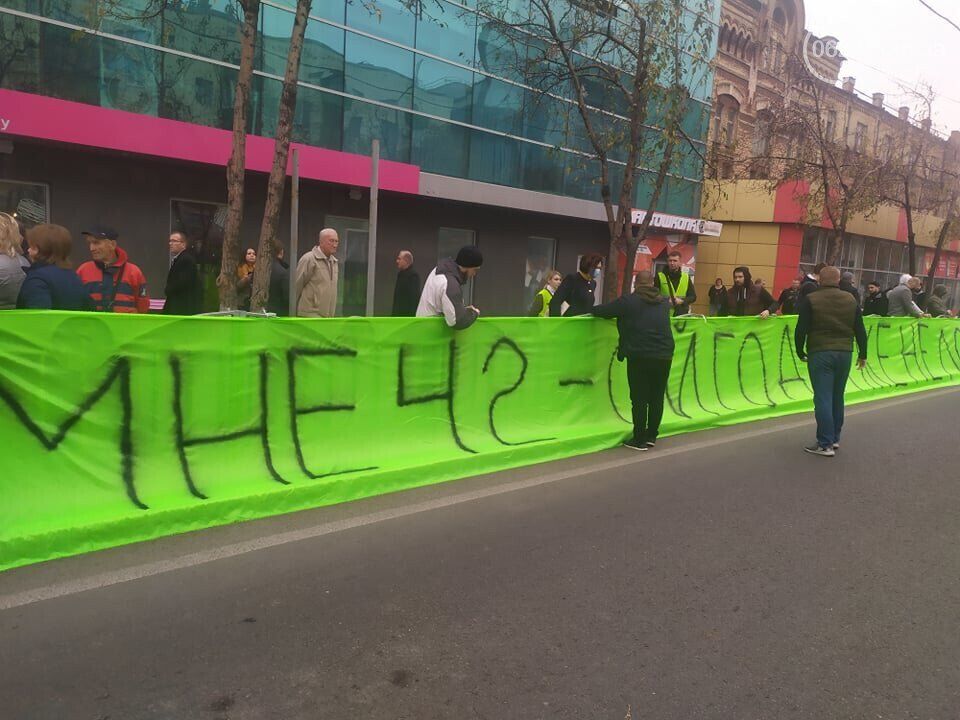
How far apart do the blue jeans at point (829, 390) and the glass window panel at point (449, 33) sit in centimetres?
1041

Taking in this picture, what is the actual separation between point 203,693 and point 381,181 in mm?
11596

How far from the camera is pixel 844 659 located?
10.3ft

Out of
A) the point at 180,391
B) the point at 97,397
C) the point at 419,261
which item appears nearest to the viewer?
the point at 97,397

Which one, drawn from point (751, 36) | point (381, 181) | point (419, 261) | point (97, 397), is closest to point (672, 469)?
Answer: point (97, 397)

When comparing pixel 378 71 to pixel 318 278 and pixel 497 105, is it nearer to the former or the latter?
pixel 497 105

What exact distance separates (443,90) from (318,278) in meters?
8.37

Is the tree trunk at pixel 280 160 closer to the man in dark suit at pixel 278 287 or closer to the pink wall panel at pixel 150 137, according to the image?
the man in dark suit at pixel 278 287

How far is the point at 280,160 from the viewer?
24.2 feet

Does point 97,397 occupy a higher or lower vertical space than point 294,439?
higher

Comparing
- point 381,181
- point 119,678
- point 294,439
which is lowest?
point 119,678

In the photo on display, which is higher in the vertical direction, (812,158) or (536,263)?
(812,158)

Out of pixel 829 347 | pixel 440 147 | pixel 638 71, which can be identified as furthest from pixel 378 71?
pixel 829 347

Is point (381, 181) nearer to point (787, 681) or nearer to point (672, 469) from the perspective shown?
point (672, 469)

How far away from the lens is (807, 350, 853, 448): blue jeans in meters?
6.96
